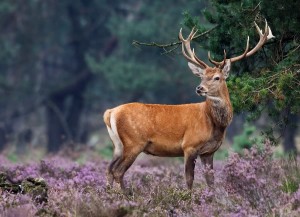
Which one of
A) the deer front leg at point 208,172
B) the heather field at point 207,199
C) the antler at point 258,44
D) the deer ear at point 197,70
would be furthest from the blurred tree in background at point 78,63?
the heather field at point 207,199

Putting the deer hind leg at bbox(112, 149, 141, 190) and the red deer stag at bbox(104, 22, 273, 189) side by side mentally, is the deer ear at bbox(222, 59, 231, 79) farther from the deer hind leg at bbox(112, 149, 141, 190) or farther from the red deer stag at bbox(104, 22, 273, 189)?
the deer hind leg at bbox(112, 149, 141, 190)

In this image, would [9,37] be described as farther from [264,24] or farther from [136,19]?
[264,24]

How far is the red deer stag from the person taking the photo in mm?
11789

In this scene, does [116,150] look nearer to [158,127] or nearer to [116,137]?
[116,137]

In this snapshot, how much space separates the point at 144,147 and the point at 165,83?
Answer: 69.6 feet

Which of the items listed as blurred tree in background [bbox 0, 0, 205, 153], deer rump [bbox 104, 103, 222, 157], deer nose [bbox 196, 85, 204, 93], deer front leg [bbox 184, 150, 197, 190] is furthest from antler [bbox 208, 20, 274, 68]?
blurred tree in background [bbox 0, 0, 205, 153]

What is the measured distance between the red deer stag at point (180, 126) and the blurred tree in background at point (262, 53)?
250 mm

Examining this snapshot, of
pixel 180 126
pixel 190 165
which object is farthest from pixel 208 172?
pixel 180 126

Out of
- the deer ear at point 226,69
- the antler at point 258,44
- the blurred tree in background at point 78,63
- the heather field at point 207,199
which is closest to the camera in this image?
the heather field at point 207,199

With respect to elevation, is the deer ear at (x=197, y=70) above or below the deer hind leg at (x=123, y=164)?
above

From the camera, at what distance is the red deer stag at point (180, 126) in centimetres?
1179

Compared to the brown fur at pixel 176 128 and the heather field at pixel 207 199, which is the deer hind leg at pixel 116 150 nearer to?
the brown fur at pixel 176 128

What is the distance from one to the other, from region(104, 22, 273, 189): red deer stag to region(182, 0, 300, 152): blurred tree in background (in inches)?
9.8

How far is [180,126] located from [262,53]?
5.39 ft
